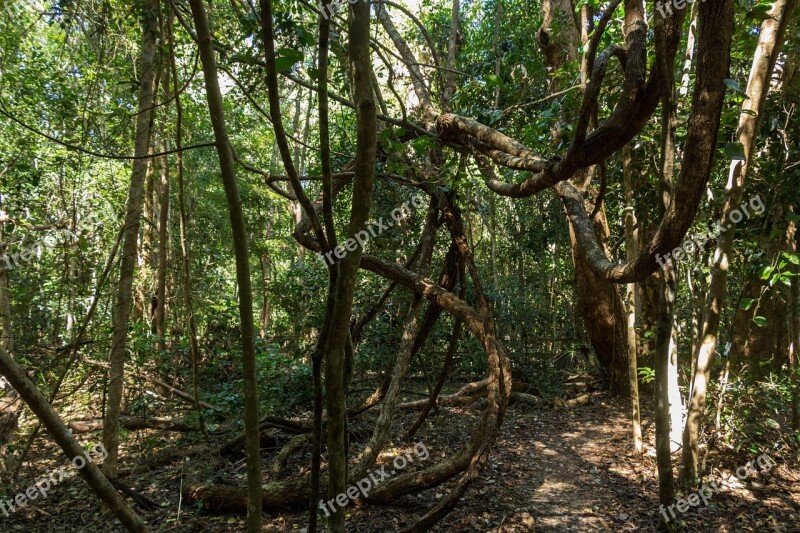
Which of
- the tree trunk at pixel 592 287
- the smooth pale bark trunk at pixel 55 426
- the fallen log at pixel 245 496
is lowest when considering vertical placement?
the fallen log at pixel 245 496

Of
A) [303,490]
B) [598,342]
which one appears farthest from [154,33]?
[598,342]

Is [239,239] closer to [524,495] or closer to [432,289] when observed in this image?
[432,289]

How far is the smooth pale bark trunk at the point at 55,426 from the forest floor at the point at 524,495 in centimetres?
258

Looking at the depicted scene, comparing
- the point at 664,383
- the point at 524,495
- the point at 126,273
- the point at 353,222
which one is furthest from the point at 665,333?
the point at 126,273

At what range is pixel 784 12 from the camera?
2.82 meters

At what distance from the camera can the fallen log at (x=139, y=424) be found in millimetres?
5945

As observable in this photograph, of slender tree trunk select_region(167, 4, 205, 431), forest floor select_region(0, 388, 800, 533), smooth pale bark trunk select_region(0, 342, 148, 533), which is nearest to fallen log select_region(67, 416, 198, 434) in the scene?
forest floor select_region(0, 388, 800, 533)

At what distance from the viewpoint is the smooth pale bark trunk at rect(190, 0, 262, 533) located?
1576mm

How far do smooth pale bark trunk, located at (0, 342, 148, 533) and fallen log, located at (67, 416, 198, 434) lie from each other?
16.4 feet

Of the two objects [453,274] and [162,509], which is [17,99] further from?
[453,274]

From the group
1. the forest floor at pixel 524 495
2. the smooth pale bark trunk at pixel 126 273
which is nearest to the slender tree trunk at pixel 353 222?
the forest floor at pixel 524 495

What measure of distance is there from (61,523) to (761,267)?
6.38 metres

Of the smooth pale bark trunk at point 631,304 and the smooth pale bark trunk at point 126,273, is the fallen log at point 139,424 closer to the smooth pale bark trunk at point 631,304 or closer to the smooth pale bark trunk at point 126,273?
the smooth pale bark trunk at point 126,273

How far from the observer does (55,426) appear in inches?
51.8
